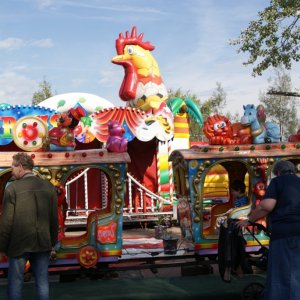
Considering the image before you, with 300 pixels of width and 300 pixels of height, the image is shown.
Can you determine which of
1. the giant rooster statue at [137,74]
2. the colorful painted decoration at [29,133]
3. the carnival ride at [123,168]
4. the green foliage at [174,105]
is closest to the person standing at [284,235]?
the carnival ride at [123,168]

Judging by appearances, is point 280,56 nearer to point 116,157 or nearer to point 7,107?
point 7,107

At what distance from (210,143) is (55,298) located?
10.1ft

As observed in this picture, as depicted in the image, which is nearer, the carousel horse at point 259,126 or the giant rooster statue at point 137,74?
the carousel horse at point 259,126

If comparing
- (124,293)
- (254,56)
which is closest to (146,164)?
(254,56)

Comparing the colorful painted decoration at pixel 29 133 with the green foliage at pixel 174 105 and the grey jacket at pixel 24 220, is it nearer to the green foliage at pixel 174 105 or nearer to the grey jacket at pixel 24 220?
the grey jacket at pixel 24 220

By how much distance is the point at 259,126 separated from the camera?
769 cm

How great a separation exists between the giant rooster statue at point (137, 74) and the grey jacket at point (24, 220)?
925 cm

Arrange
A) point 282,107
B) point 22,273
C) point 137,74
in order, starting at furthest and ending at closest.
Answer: point 282,107 < point 137,74 < point 22,273

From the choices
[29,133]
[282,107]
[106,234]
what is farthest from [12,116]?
[282,107]

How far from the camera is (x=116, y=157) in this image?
7.05m

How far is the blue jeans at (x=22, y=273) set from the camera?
4.68 meters

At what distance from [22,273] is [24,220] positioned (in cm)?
51

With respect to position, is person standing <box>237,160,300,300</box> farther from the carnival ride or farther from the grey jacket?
the carnival ride

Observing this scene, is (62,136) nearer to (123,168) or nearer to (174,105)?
(123,168)
